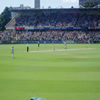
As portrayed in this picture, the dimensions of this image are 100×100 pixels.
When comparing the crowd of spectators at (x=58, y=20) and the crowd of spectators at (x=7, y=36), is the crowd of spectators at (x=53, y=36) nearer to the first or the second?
the crowd of spectators at (x=7, y=36)

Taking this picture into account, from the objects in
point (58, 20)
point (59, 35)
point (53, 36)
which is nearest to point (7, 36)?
point (53, 36)

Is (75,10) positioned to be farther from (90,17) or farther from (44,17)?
(44,17)

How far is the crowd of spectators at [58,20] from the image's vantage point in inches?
2943

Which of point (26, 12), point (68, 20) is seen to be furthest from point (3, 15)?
point (68, 20)

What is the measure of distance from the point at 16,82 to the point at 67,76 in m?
3.51

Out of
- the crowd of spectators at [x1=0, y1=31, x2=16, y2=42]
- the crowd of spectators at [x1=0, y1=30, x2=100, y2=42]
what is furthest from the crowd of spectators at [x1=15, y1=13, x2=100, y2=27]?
the crowd of spectators at [x1=0, y1=31, x2=16, y2=42]

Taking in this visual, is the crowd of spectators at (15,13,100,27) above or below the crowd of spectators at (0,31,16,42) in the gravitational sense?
above

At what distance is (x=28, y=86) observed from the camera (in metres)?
11.9

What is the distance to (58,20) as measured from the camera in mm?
76938

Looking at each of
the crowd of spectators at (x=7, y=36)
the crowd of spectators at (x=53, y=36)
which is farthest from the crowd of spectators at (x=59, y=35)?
the crowd of spectators at (x=7, y=36)

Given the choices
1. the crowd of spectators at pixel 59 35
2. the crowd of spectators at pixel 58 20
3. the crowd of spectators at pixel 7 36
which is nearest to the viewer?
the crowd of spectators at pixel 59 35

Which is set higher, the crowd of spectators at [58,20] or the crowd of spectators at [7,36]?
the crowd of spectators at [58,20]

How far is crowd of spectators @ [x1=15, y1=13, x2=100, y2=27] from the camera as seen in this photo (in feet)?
245

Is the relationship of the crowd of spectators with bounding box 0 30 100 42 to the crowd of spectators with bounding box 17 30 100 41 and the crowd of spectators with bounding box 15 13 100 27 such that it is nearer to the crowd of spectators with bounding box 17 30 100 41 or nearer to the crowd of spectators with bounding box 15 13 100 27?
the crowd of spectators with bounding box 17 30 100 41
